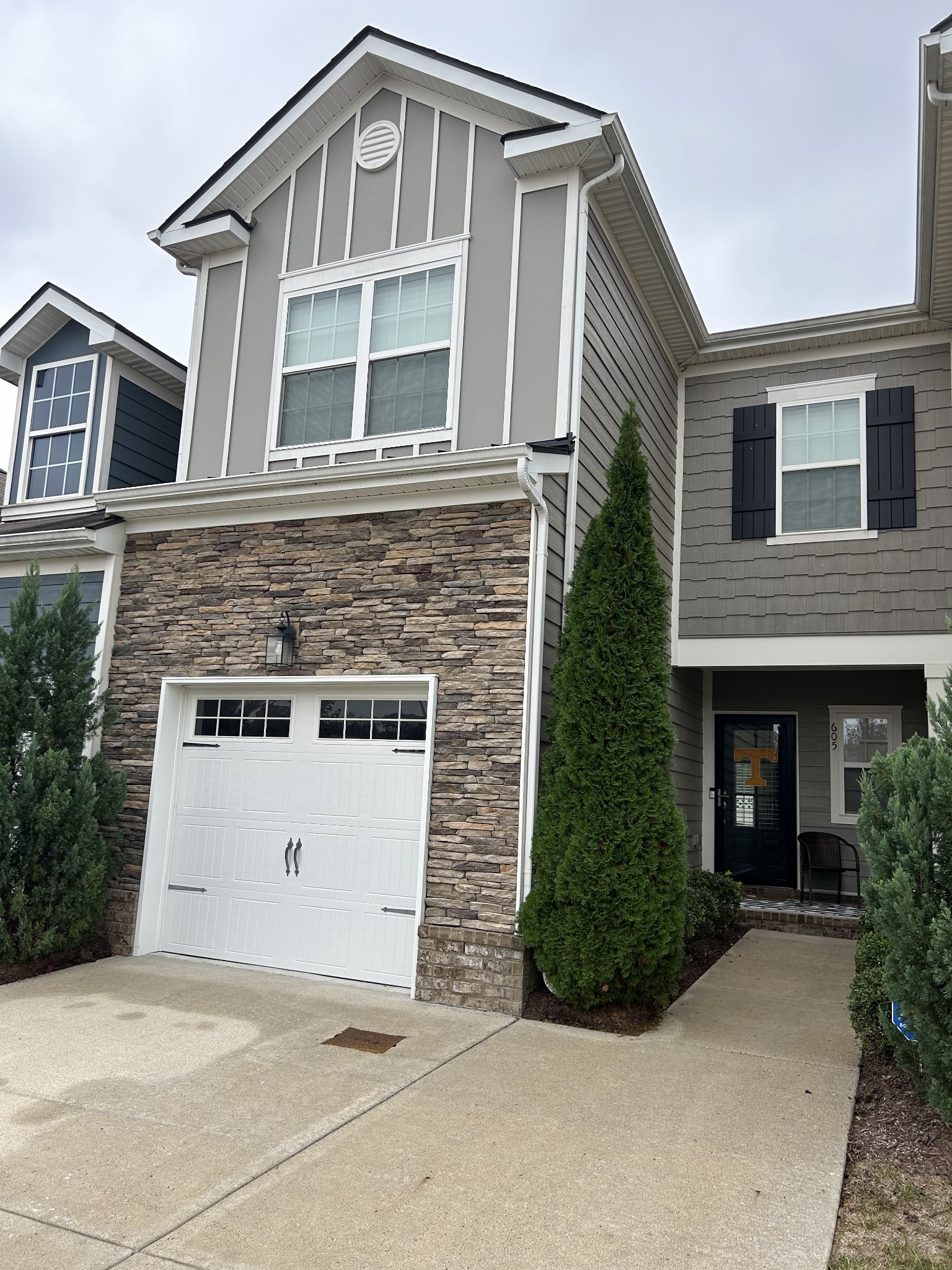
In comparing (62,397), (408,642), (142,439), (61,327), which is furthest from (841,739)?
(61,327)

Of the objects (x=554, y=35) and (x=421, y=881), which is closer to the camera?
(x=421, y=881)

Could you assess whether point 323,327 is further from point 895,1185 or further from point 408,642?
point 895,1185

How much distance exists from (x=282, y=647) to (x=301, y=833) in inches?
57.1

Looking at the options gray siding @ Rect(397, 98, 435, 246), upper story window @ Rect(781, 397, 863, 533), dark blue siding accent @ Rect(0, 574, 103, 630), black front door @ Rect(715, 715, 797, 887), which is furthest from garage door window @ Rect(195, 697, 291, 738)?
black front door @ Rect(715, 715, 797, 887)

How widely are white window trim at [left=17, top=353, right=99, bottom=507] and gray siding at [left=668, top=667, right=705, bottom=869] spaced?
657 centimetres

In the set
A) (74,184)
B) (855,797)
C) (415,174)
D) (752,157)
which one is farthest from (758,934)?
(74,184)

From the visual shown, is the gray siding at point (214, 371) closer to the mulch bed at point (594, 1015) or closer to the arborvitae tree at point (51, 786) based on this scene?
the arborvitae tree at point (51, 786)

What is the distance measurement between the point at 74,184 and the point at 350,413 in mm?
12922

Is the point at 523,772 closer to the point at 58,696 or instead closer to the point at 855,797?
the point at 58,696

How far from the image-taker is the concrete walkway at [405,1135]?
10.2 feet

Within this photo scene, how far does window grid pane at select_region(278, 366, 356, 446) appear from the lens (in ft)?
26.6

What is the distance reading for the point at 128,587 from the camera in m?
8.07

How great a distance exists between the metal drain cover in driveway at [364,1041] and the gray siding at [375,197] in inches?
247

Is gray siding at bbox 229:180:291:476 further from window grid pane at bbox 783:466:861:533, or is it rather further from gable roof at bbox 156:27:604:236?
window grid pane at bbox 783:466:861:533
